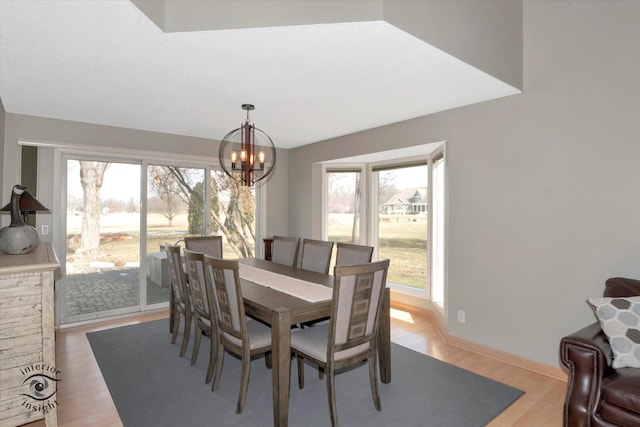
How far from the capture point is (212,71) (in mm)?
2541

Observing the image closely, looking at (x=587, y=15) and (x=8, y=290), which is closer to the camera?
(x=8, y=290)

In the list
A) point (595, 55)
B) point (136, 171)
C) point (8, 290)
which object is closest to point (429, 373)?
point (595, 55)

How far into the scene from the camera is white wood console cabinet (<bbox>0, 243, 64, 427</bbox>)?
2.04 meters

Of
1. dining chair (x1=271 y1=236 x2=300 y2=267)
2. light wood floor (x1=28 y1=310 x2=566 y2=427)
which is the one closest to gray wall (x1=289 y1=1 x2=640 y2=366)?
light wood floor (x1=28 y1=310 x2=566 y2=427)

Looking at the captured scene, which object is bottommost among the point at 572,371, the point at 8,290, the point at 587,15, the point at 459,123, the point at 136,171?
the point at 572,371

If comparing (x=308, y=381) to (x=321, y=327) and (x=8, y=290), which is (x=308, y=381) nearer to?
(x=321, y=327)

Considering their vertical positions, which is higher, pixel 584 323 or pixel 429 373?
pixel 584 323

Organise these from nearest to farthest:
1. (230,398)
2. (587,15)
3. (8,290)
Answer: (8,290), (230,398), (587,15)

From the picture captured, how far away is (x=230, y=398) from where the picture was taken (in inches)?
98.7

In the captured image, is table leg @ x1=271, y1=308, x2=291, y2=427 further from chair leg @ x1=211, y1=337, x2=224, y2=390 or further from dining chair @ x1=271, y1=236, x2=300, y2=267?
dining chair @ x1=271, y1=236, x2=300, y2=267

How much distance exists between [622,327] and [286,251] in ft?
10.0

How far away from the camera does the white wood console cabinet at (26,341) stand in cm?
204

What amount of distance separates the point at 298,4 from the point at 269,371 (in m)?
2.74

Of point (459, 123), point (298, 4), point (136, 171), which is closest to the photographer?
point (298, 4)
